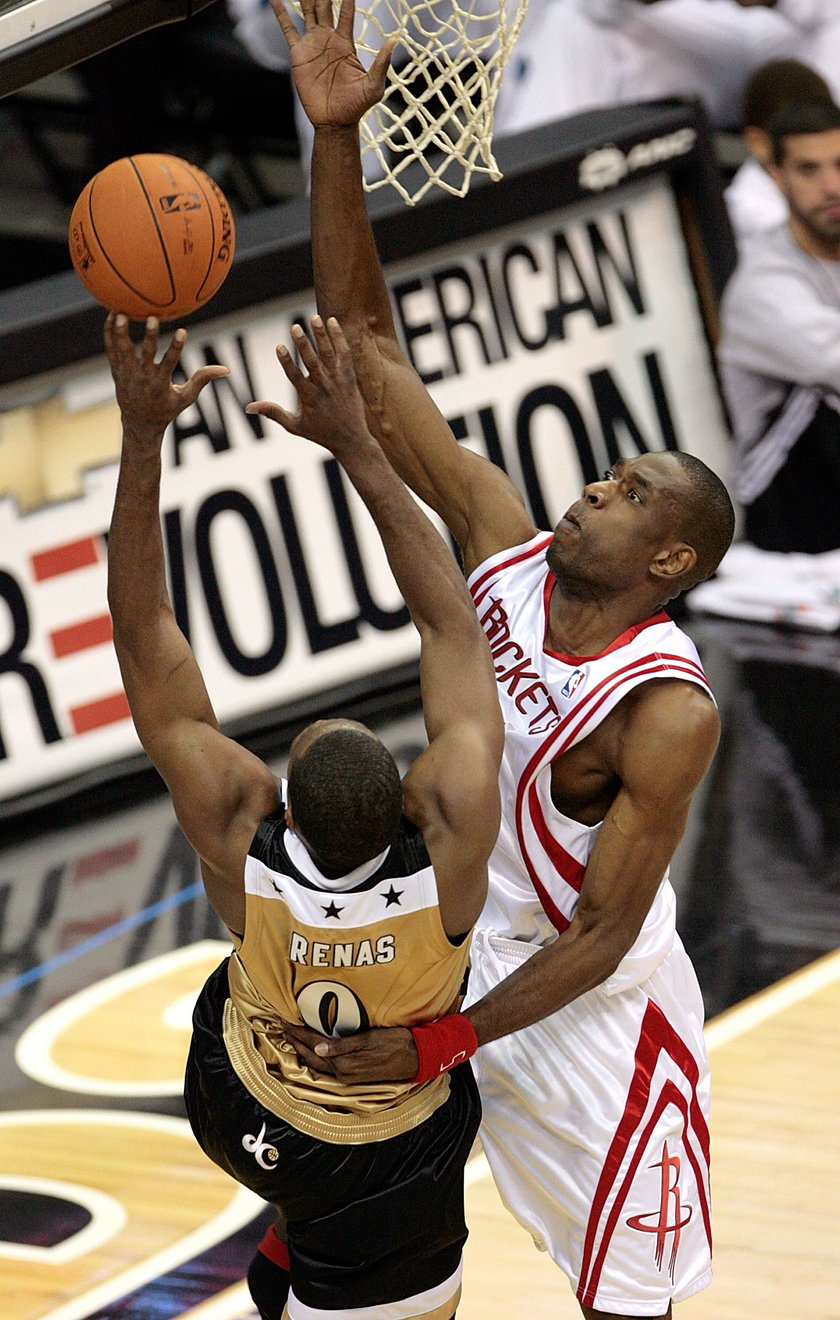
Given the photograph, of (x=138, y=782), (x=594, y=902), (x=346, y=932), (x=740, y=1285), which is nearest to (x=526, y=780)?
(x=594, y=902)

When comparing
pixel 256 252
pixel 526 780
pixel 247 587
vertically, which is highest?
pixel 256 252

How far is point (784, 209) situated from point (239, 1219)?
5.76 m

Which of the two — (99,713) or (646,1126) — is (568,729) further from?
(99,713)

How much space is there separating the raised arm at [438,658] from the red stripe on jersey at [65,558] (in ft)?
12.8

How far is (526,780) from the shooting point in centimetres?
371

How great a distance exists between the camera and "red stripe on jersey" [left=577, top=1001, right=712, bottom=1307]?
12.2 feet

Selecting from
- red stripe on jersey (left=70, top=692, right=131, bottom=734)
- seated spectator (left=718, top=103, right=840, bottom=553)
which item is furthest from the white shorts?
seated spectator (left=718, top=103, right=840, bottom=553)

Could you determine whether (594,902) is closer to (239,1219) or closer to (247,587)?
(239,1219)

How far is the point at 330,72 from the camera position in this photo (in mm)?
3877

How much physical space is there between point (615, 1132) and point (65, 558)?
4.04 meters

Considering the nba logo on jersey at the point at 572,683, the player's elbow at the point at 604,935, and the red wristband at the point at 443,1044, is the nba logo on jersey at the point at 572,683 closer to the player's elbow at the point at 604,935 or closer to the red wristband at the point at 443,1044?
the player's elbow at the point at 604,935

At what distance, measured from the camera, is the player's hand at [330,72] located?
3848 millimetres

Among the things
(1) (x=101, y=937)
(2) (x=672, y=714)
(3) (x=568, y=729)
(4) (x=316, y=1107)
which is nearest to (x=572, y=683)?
(3) (x=568, y=729)

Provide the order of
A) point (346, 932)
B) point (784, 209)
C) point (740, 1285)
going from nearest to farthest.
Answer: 1. point (346, 932)
2. point (740, 1285)
3. point (784, 209)
